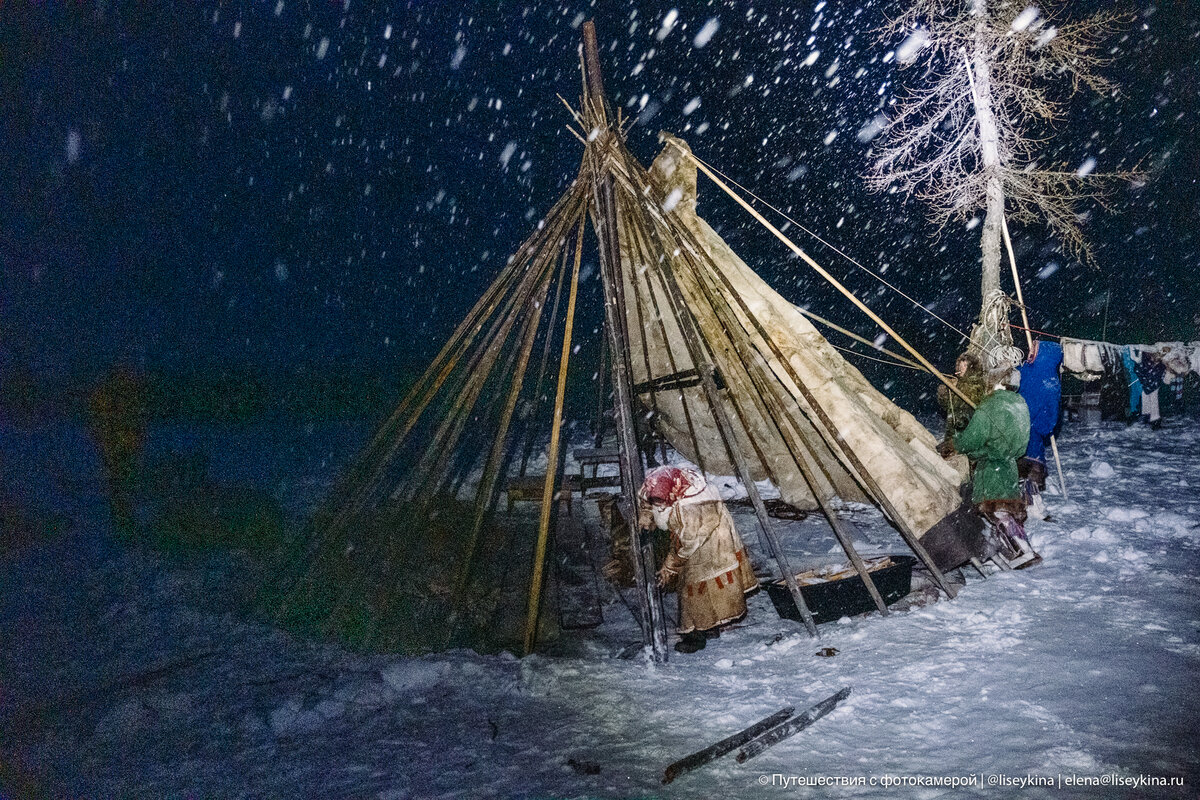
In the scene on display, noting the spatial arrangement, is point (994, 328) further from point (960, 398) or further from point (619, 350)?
point (619, 350)

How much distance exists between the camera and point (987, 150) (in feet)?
24.5

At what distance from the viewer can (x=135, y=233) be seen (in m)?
18.6

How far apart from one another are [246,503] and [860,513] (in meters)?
9.24

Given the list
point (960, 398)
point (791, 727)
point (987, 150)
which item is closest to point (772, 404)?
point (960, 398)

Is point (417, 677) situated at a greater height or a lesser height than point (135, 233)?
lesser

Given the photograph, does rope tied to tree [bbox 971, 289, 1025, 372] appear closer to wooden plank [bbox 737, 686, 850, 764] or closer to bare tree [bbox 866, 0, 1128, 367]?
bare tree [bbox 866, 0, 1128, 367]

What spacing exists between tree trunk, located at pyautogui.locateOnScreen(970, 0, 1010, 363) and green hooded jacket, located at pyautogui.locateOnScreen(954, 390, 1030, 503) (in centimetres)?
240

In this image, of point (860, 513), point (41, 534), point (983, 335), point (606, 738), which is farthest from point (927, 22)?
point (41, 534)

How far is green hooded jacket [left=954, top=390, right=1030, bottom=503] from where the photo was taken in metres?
5.04

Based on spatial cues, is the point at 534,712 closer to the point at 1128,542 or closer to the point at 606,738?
the point at 606,738

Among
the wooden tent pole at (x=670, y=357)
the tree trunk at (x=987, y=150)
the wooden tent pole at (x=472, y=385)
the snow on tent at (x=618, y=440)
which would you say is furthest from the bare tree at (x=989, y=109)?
the wooden tent pole at (x=472, y=385)

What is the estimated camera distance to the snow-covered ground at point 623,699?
8.96 ft

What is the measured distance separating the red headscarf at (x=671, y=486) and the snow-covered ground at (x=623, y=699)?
1135mm

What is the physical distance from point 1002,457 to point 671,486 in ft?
10.5
